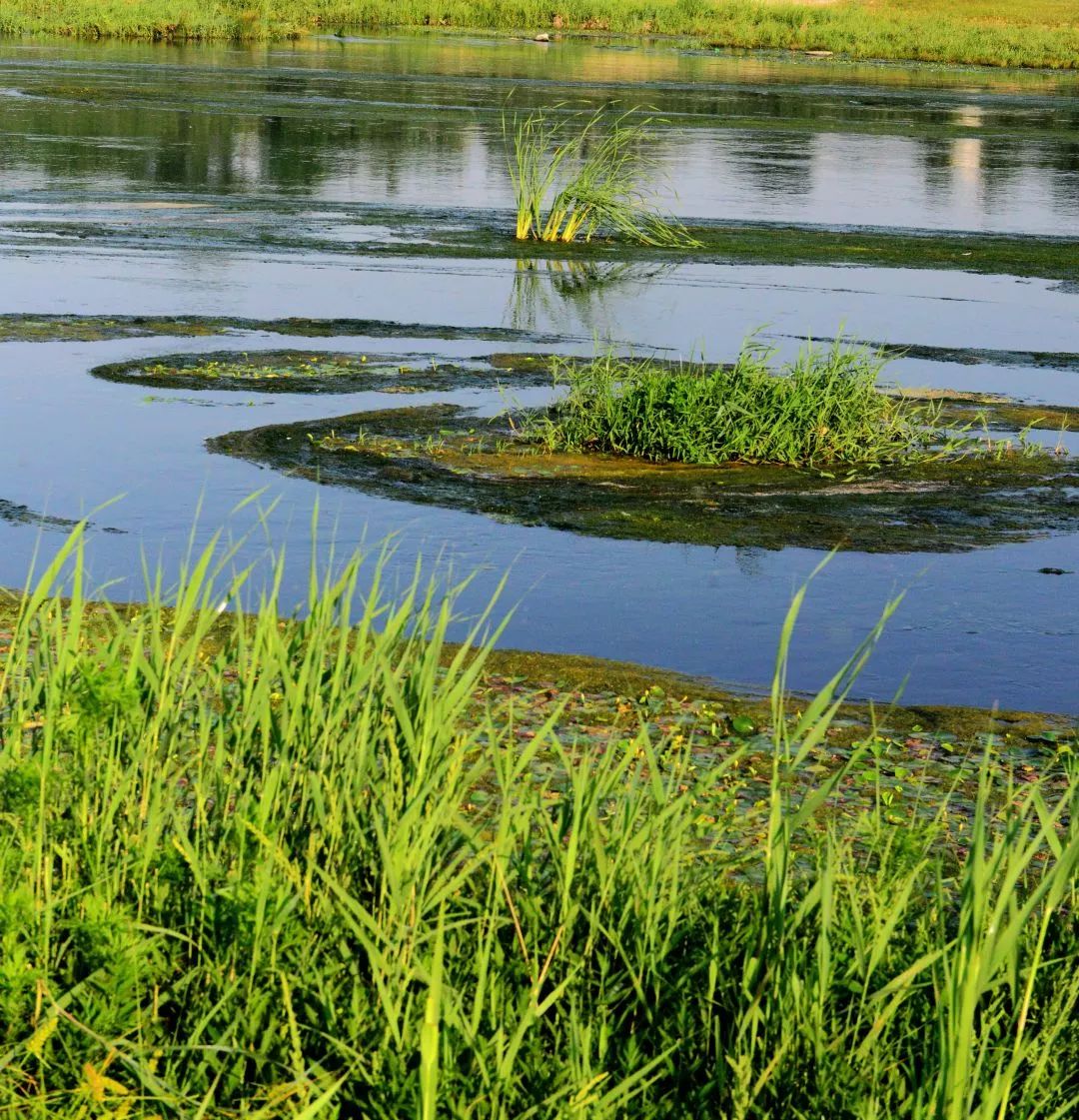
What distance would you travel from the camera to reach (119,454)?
10.2m

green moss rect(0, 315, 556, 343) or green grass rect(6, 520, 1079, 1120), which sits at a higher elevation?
green moss rect(0, 315, 556, 343)

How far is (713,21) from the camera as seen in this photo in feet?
209

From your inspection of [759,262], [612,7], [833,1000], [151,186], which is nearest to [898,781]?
[833,1000]

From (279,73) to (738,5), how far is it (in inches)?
1116

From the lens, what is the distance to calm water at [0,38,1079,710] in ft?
26.2

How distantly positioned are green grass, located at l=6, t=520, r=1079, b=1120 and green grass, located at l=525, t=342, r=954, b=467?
607cm

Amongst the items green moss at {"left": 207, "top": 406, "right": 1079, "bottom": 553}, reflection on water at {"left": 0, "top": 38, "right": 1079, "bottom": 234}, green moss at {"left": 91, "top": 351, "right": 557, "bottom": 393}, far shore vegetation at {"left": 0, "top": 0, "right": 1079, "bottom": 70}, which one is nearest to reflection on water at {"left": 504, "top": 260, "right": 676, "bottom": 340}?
green moss at {"left": 91, "top": 351, "right": 557, "bottom": 393}

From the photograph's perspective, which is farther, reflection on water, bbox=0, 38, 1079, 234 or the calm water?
reflection on water, bbox=0, 38, 1079, 234

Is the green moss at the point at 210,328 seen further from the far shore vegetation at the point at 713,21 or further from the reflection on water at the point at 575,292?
the far shore vegetation at the point at 713,21

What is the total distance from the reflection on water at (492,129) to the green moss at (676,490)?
11953 mm

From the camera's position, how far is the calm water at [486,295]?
26.2 ft

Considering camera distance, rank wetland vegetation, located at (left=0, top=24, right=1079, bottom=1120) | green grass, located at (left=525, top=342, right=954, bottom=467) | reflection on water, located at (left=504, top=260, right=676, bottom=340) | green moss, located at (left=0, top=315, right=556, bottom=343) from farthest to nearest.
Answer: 1. reflection on water, located at (left=504, top=260, right=676, bottom=340)
2. green moss, located at (left=0, top=315, right=556, bottom=343)
3. green grass, located at (left=525, top=342, right=954, bottom=467)
4. wetland vegetation, located at (left=0, top=24, right=1079, bottom=1120)

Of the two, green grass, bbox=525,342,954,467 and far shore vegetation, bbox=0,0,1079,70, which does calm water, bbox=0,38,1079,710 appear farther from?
far shore vegetation, bbox=0,0,1079,70

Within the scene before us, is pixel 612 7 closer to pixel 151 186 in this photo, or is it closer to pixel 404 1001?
pixel 151 186
